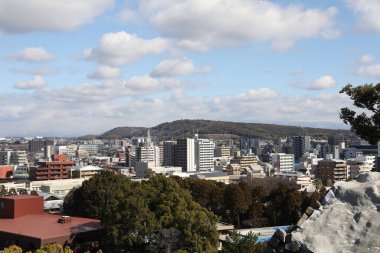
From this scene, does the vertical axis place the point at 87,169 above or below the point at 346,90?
below

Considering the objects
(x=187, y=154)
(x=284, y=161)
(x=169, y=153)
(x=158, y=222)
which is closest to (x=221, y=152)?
(x=169, y=153)

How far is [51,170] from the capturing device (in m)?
75.1

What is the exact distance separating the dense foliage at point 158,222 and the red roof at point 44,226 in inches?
94.9

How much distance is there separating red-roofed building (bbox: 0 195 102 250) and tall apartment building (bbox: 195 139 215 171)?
7852 cm

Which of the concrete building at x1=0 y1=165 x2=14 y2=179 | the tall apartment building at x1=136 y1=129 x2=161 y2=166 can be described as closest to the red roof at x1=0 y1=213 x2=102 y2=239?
the concrete building at x1=0 y1=165 x2=14 y2=179

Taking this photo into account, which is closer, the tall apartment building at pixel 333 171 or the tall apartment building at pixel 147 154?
the tall apartment building at pixel 333 171

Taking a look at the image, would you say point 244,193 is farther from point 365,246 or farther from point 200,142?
point 200,142

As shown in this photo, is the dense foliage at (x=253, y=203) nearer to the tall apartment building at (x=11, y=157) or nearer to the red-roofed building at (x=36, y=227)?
the red-roofed building at (x=36, y=227)

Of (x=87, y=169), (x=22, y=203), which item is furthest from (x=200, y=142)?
(x=22, y=203)

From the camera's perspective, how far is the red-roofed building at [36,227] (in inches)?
955

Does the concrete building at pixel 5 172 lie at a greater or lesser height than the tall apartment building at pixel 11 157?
lesser

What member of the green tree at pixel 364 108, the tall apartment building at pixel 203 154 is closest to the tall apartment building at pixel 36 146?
the tall apartment building at pixel 203 154

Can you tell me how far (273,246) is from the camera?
707 cm

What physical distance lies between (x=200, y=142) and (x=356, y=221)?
100641 millimetres
